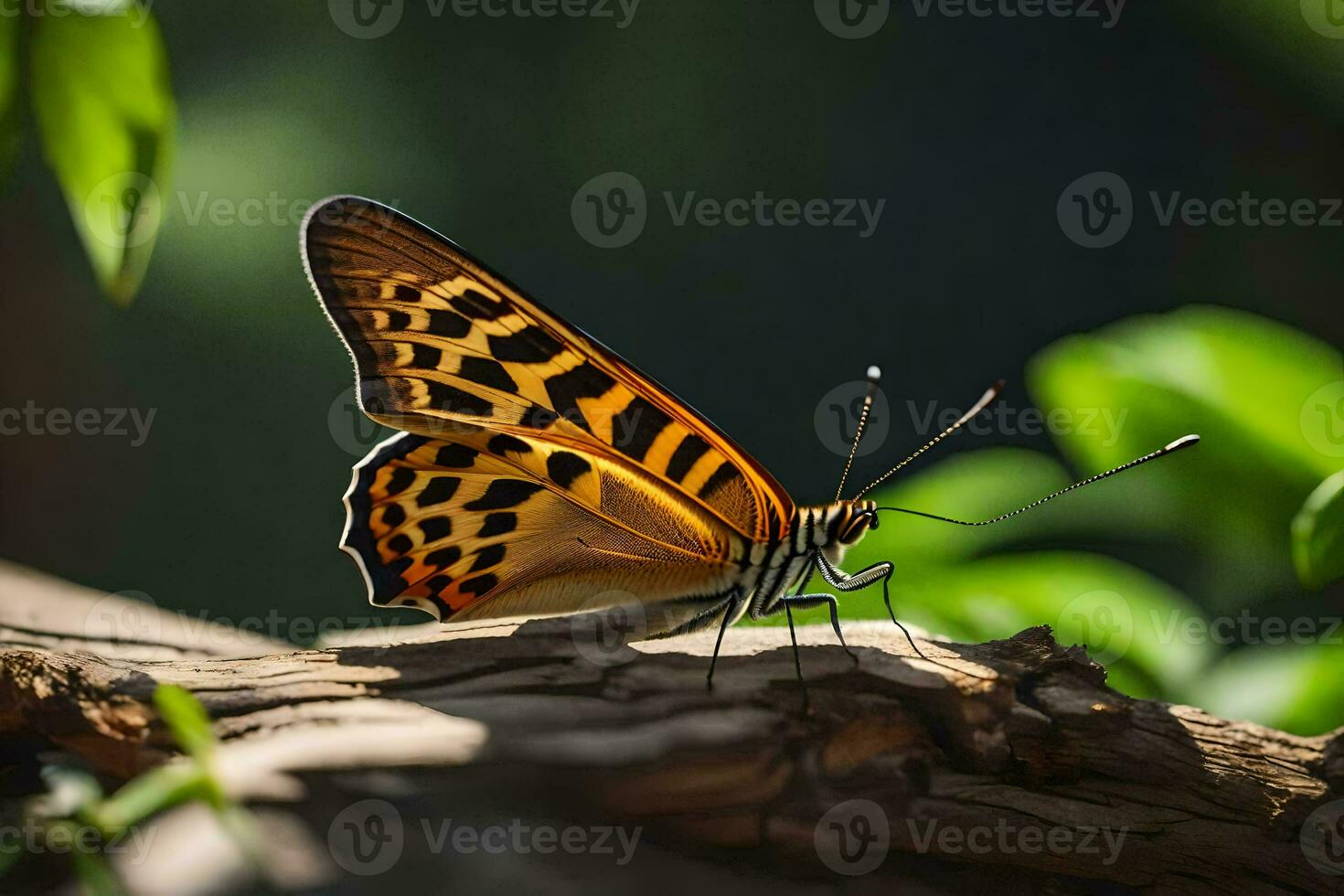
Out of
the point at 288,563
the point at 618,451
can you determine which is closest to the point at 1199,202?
the point at 618,451

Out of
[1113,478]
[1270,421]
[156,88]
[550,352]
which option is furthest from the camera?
[1113,478]

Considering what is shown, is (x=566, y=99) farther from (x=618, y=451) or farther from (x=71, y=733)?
(x=71, y=733)
